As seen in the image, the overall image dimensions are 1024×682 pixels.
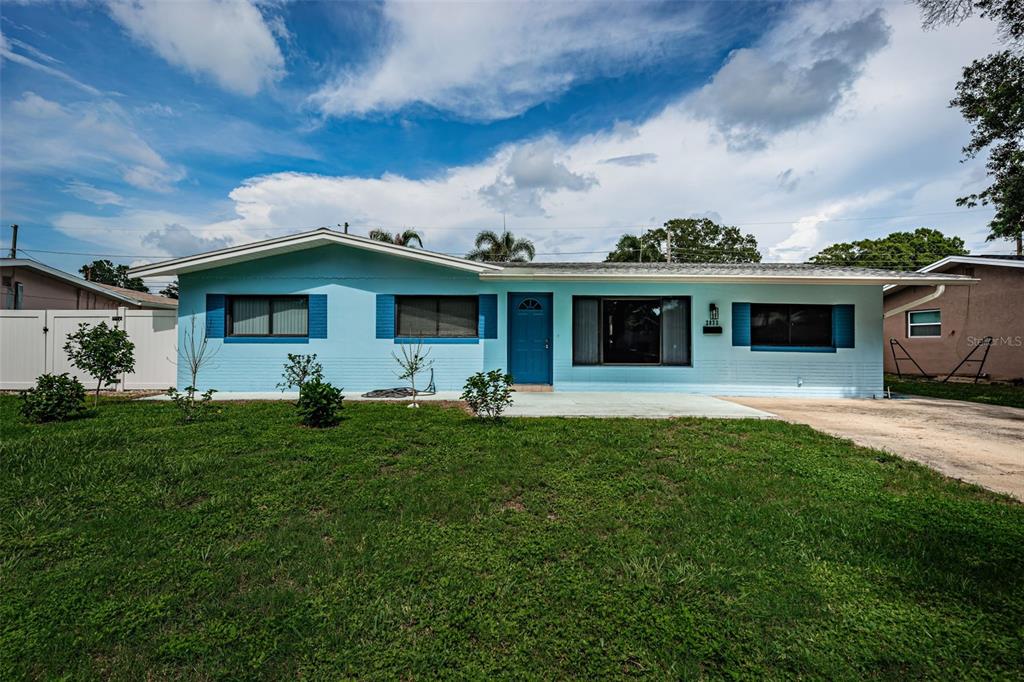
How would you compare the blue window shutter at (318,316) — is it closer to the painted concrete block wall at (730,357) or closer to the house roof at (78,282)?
the painted concrete block wall at (730,357)

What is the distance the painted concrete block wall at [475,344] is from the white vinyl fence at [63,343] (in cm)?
84

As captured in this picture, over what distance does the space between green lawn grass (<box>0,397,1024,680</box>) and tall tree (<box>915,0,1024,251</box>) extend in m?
10.7

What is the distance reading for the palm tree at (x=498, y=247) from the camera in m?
23.2

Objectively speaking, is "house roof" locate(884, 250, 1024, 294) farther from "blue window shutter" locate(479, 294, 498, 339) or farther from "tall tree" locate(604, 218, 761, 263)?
"tall tree" locate(604, 218, 761, 263)

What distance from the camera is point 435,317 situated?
9953 mm

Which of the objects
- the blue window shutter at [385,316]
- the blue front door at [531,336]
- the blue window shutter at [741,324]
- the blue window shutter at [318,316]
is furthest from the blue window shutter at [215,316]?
the blue window shutter at [741,324]

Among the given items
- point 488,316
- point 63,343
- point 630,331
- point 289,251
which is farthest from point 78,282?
point 630,331

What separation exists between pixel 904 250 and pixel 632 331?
3357cm

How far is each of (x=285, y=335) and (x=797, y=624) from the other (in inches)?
403

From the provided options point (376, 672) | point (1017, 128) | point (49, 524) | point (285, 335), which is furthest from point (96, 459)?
point (1017, 128)

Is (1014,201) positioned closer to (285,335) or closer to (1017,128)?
(1017,128)

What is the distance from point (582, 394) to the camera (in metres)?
9.36

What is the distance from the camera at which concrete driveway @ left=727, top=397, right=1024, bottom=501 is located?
15.1 feet

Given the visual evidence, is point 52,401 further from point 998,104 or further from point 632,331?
point 998,104
